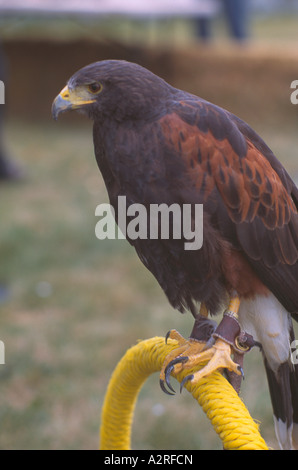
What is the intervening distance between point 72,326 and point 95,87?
2.78 metres

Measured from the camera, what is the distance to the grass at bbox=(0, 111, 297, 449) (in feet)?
10.5

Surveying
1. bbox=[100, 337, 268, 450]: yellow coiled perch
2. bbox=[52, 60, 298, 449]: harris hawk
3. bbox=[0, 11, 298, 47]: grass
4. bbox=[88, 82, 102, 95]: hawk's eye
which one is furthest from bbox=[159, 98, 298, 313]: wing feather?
bbox=[0, 11, 298, 47]: grass

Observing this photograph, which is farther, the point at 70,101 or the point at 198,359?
the point at 198,359

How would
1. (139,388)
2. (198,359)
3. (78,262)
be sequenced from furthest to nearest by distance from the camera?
(78,262), (139,388), (198,359)

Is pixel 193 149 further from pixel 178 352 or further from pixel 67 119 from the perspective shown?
pixel 67 119

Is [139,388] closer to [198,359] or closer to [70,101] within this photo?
[198,359]

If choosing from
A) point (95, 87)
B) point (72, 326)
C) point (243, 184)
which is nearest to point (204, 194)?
point (243, 184)

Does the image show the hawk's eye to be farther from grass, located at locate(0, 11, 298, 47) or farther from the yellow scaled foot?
grass, located at locate(0, 11, 298, 47)

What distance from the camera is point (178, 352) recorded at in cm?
176

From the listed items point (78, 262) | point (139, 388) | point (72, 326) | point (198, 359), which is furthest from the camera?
point (78, 262)

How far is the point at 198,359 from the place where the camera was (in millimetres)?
1694

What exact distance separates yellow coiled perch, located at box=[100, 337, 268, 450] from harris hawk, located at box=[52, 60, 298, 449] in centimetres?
5

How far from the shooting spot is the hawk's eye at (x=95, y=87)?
5.08 ft

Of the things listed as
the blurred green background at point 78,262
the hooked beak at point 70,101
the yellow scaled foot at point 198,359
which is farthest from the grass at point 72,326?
the hooked beak at point 70,101
